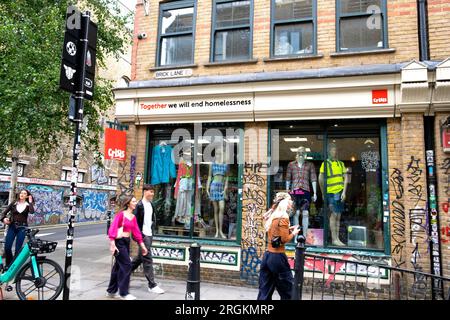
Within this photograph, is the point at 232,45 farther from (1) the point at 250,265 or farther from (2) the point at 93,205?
(2) the point at 93,205

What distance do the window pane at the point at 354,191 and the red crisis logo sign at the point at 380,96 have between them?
2.61 ft

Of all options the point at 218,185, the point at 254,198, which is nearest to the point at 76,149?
the point at 218,185

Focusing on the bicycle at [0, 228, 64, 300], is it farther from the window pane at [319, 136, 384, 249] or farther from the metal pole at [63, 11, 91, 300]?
the window pane at [319, 136, 384, 249]

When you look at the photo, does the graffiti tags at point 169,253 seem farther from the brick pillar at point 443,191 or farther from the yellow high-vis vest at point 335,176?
the brick pillar at point 443,191

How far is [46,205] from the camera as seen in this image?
919 inches

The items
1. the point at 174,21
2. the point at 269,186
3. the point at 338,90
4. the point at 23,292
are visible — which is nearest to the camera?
the point at 23,292

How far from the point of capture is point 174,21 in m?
9.11

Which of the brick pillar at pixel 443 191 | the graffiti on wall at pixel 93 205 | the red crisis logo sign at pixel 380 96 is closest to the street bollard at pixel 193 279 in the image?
the brick pillar at pixel 443 191

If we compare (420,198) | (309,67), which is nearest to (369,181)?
(420,198)

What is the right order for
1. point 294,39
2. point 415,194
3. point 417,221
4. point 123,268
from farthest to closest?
1. point 294,39
2. point 415,194
3. point 417,221
4. point 123,268

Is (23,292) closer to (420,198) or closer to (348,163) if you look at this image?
(348,163)

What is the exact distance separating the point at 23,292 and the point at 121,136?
3915mm

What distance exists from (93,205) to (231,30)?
24353mm

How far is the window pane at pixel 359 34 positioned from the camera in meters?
7.59
